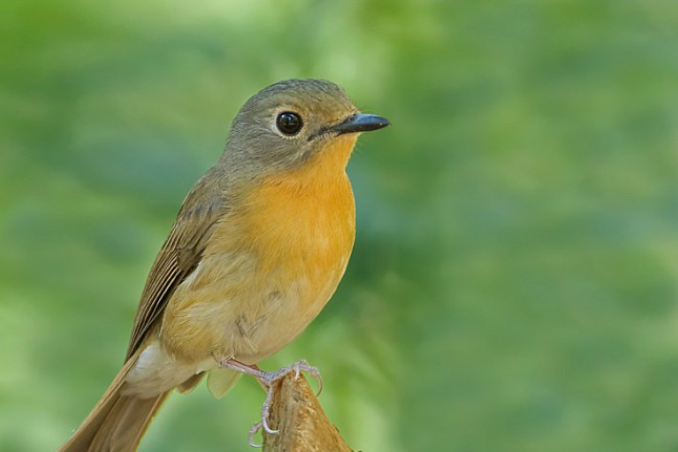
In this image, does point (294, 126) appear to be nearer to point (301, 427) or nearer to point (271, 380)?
point (271, 380)

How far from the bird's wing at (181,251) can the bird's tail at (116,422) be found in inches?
3.9

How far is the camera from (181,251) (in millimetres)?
2512

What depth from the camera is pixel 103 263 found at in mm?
3129

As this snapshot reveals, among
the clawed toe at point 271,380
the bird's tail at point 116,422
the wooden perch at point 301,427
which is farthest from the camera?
the bird's tail at point 116,422

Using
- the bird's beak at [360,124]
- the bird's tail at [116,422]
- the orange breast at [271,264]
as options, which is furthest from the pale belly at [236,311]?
the bird's beak at [360,124]

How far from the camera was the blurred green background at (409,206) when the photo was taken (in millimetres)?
3000

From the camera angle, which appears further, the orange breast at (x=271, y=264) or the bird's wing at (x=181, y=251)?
the bird's wing at (x=181, y=251)

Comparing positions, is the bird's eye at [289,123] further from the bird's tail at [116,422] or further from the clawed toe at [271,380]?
the bird's tail at [116,422]

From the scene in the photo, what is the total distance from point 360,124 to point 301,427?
0.67 metres

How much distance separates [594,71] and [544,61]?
142 millimetres

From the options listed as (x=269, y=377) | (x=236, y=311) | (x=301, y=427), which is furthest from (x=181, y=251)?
(x=301, y=427)

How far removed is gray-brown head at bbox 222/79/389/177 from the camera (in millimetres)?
2297

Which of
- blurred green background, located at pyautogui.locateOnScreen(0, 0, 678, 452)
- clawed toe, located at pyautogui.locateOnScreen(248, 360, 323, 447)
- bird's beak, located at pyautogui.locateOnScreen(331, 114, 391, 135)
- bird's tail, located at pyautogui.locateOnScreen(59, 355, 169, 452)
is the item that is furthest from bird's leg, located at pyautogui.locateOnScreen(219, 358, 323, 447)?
blurred green background, located at pyautogui.locateOnScreen(0, 0, 678, 452)

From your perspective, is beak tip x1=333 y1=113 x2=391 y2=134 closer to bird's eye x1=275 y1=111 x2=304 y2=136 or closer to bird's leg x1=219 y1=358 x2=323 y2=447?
bird's eye x1=275 y1=111 x2=304 y2=136
